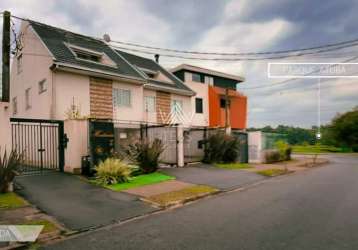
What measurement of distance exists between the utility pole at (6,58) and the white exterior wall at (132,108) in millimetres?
8457

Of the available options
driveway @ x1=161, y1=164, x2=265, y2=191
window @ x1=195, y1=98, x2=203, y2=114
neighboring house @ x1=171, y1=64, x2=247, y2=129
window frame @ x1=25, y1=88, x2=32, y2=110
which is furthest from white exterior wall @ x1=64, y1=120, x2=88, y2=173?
window @ x1=195, y1=98, x2=203, y2=114

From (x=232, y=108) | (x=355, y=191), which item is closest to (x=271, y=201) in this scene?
(x=355, y=191)

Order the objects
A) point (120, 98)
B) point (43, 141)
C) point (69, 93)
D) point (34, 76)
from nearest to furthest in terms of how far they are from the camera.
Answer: point (43, 141) < point (69, 93) < point (34, 76) < point (120, 98)

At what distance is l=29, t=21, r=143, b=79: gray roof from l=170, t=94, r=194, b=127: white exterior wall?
15.8 feet

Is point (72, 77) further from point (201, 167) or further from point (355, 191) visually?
point (355, 191)

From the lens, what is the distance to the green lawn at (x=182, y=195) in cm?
944

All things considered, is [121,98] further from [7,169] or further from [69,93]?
[7,169]

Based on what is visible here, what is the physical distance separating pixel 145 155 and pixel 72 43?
10.6 meters

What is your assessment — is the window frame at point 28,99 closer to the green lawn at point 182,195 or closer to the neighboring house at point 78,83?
the neighboring house at point 78,83

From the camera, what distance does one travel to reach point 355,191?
10922mm

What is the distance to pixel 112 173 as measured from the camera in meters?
12.2

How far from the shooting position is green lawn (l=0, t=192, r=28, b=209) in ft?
28.0

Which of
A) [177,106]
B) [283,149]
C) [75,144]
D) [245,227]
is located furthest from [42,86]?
[283,149]

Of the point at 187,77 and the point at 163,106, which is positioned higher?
the point at 187,77
